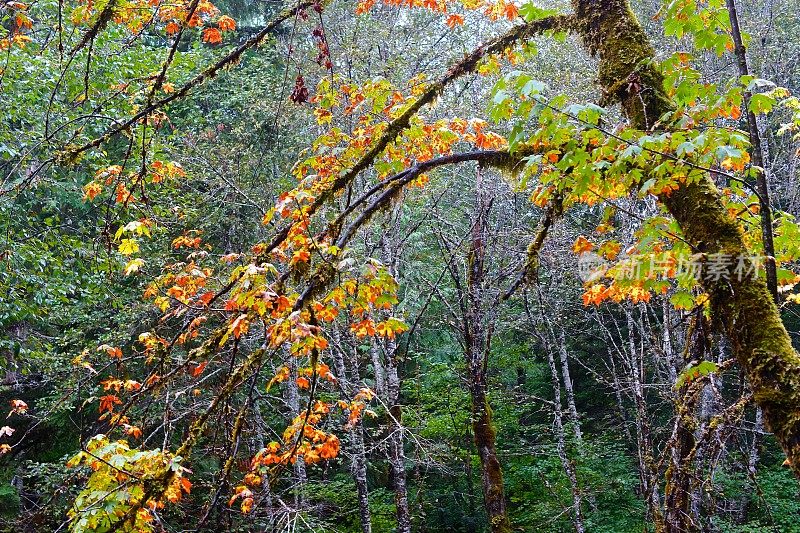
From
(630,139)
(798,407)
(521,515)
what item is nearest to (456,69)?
(630,139)

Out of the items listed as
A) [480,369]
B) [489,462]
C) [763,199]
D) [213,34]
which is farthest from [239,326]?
[489,462]

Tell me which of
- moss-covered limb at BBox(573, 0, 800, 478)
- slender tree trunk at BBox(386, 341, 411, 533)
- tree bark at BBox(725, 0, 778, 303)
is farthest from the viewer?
slender tree trunk at BBox(386, 341, 411, 533)

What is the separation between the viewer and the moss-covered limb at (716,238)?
192 centimetres

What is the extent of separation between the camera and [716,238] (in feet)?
7.07

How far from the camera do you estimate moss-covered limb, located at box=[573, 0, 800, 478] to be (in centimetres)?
192

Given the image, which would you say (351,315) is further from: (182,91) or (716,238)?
(716,238)

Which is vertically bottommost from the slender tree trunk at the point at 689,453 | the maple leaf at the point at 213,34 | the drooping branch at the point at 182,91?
the slender tree trunk at the point at 689,453

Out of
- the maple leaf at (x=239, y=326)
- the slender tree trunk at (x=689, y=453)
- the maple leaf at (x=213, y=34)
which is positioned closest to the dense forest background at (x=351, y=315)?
the maple leaf at (x=213, y=34)

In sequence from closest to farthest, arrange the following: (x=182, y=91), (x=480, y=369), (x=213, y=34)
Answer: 1. (x=182, y=91)
2. (x=213, y=34)
3. (x=480, y=369)

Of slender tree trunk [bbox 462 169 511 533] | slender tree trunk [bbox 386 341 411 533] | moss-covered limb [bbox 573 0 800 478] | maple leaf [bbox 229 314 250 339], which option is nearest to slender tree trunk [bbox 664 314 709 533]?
moss-covered limb [bbox 573 0 800 478]

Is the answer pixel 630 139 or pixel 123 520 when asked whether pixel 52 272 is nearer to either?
pixel 123 520

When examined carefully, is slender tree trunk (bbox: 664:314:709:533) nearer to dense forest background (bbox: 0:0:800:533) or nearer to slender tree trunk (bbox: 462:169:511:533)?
dense forest background (bbox: 0:0:800:533)

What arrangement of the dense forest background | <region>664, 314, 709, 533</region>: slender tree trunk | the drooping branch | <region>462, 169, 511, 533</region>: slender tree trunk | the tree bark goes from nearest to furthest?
the tree bark < the drooping branch < <region>664, 314, 709, 533</region>: slender tree trunk < the dense forest background < <region>462, 169, 511, 533</region>: slender tree trunk

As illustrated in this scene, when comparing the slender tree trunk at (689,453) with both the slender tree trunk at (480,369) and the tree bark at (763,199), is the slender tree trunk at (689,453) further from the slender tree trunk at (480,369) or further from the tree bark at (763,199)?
the slender tree trunk at (480,369)
